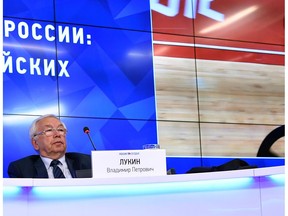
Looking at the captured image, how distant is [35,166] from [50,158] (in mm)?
171

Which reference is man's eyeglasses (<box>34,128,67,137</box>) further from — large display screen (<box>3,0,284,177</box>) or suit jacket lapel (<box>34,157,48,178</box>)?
large display screen (<box>3,0,284,177</box>)

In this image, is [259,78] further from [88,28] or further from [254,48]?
[88,28]

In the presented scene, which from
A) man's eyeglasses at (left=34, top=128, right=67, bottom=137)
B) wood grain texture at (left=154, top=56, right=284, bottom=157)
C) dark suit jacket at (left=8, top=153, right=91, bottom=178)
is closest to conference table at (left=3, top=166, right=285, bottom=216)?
dark suit jacket at (left=8, top=153, right=91, bottom=178)

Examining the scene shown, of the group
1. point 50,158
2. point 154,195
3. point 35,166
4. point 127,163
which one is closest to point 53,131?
point 50,158

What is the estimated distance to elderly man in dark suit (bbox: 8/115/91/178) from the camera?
3.78 m

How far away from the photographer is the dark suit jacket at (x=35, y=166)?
12.2 feet

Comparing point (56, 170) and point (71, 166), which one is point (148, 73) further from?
point (56, 170)

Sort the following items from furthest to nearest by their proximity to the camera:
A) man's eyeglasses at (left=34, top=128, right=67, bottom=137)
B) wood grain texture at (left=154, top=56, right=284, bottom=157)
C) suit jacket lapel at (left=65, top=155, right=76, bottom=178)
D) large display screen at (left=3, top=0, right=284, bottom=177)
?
wood grain texture at (left=154, top=56, right=284, bottom=157)
large display screen at (left=3, top=0, right=284, bottom=177)
man's eyeglasses at (left=34, top=128, right=67, bottom=137)
suit jacket lapel at (left=65, top=155, right=76, bottom=178)

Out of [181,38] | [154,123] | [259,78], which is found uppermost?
[181,38]

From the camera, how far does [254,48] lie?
19.0 ft

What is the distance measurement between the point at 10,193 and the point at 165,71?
3029 millimetres

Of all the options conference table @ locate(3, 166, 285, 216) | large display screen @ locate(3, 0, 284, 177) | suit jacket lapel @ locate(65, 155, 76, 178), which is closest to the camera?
conference table @ locate(3, 166, 285, 216)

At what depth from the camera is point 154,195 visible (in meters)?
2.72

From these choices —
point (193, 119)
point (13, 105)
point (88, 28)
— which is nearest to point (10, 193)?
point (13, 105)
